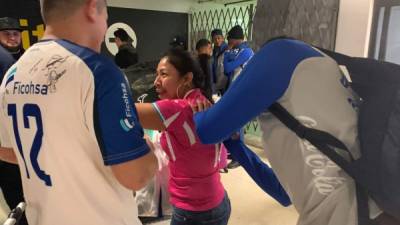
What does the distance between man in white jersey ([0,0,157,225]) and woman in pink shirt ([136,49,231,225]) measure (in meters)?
0.40

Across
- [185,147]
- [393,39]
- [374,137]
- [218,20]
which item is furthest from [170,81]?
[218,20]

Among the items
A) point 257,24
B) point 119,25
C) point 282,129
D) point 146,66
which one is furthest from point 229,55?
point 282,129

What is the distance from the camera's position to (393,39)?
8.36 feet

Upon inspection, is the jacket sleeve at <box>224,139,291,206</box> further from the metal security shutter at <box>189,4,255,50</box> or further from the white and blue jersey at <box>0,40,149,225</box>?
the metal security shutter at <box>189,4,255,50</box>

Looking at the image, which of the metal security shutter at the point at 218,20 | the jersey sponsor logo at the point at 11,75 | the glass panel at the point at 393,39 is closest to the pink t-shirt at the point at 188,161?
the jersey sponsor logo at the point at 11,75

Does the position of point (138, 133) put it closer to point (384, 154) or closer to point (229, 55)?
point (384, 154)

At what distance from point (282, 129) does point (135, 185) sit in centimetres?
38

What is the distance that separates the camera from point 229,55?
12.5ft

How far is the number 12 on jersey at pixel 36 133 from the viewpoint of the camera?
0.77m

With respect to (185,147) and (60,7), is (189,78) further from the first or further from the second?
(60,7)

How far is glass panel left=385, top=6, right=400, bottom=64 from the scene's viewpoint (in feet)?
8.27

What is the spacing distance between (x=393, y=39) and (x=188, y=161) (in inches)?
85.1

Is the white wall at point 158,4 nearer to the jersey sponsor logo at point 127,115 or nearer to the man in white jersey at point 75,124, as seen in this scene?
the man in white jersey at point 75,124

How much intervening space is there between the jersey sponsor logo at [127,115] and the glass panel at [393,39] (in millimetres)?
2457
